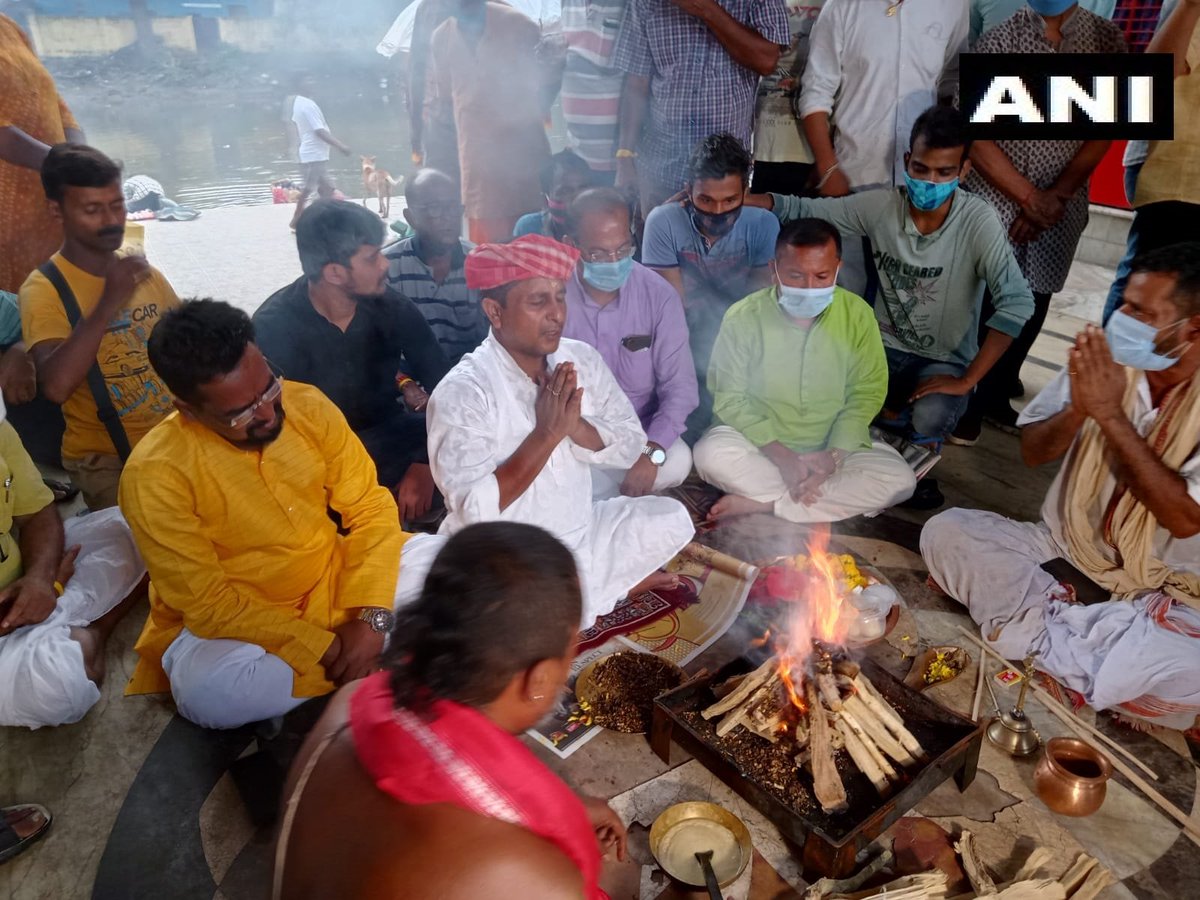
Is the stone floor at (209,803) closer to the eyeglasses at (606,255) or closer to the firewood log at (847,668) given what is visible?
the firewood log at (847,668)

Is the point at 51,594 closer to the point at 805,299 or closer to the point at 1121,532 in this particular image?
the point at 805,299

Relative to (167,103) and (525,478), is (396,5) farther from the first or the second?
(525,478)

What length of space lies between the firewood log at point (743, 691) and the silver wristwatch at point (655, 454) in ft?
6.09

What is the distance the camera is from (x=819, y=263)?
441 cm

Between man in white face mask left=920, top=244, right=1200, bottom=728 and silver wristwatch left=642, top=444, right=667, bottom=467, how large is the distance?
1.67 metres

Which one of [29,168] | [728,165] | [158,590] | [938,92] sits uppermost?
[938,92]

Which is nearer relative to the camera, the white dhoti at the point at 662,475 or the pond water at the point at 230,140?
the white dhoti at the point at 662,475

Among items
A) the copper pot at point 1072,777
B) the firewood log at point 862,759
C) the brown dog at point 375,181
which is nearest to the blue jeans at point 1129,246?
the copper pot at point 1072,777

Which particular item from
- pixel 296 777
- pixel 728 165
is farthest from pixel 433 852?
pixel 728 165

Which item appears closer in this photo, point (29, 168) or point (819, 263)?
point (819, 263)

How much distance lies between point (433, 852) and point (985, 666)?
2.95 metres

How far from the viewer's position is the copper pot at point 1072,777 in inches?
110

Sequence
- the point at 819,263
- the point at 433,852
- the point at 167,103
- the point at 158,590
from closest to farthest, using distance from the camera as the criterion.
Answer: the point at 433,852
the point at 158,590
the point at 819,263
the point at 167,103

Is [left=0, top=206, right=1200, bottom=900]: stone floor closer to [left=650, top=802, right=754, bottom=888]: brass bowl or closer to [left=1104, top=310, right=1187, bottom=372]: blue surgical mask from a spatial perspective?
[left=650, top=802, right=754, bottom=888]: brass bowl
